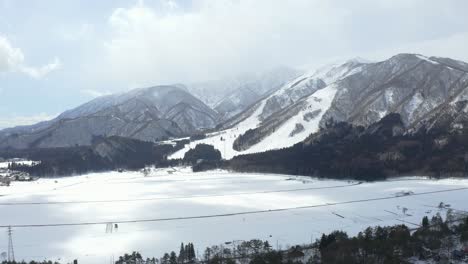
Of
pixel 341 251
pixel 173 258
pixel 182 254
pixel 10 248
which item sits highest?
pixel 10 248

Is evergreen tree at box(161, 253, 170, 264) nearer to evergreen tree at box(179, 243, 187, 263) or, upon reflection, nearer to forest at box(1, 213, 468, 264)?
forest at box(1, 213, 468, 264)

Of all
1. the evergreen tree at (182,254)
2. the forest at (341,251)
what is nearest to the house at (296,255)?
the forest at (341,251)

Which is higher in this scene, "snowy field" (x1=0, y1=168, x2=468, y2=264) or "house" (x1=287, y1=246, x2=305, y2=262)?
"snowy field" (x1=0, y1=168, x2=468, y2=264)

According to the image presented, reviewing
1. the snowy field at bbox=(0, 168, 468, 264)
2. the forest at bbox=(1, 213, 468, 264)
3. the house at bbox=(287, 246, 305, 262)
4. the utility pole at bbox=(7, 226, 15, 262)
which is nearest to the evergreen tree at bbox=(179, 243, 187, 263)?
the forest at bbox=(1, 213, 468, 264)

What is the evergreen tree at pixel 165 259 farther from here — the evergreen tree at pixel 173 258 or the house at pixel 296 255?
the house at pixel 296 255

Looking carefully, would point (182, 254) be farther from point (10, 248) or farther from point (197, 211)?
point (197, 211)

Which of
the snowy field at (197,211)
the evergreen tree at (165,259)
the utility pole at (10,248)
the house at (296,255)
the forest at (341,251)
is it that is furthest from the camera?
the snowy field at (197,211)

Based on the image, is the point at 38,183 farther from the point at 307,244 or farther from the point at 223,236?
the point at 307,244

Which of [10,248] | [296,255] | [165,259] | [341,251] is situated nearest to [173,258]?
[165,259]

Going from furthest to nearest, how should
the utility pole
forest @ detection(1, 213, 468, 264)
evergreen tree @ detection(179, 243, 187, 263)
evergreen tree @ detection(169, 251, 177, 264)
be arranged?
the utility pole
evergreen tree @ detection(179, 243, 187, 263)
evergreen tree @ detection(169, 251, 177, 264)
forest @ detection(1, 213, 468, 264)
